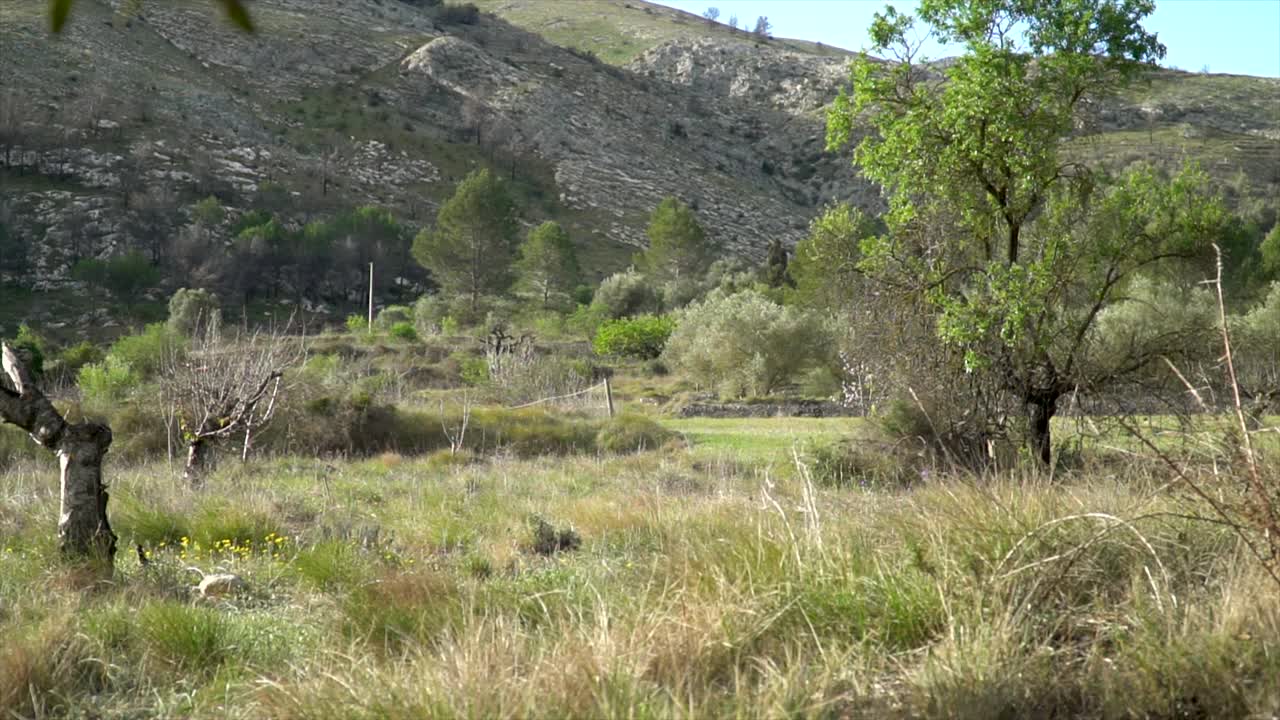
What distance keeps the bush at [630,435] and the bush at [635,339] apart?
857 inches

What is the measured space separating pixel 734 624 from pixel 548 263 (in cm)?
5375

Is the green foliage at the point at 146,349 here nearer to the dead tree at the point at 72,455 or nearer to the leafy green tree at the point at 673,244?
the dead tree at the point at 72,455

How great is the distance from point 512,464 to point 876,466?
6414mm

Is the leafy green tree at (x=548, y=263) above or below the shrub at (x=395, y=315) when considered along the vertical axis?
above

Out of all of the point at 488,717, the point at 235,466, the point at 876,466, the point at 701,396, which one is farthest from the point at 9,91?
the point at 488,717

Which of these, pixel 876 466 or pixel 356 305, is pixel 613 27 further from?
pixel 876 466

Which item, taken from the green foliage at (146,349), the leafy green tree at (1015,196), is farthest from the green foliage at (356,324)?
the leafy green tree at (1015,196)

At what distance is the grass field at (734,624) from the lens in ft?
10.8

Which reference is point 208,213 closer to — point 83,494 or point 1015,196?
point 1015,196

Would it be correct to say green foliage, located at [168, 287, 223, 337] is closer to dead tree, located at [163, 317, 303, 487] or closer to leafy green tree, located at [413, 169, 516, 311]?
leafy green tree, located at [413, 169, 516, 311]

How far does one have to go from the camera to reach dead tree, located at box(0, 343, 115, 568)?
6.00m

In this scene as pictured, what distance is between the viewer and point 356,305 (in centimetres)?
5472

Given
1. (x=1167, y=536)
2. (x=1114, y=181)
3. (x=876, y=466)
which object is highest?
Answer: (x=1114, y=181)

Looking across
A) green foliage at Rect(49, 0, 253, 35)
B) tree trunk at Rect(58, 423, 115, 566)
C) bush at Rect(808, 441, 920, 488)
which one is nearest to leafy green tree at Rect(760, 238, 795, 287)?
bush at Rect(808, 441, 920, 488)
